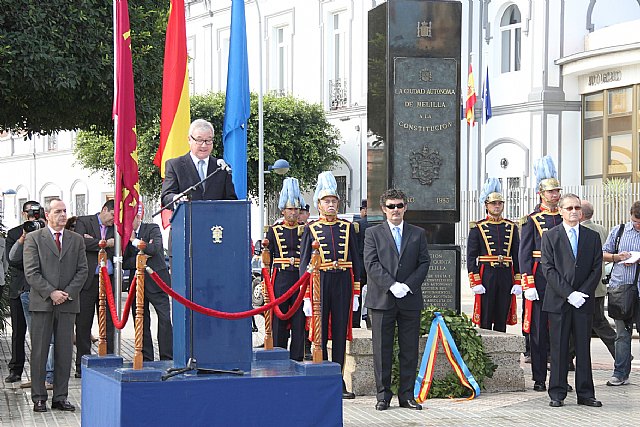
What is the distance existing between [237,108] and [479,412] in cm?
715

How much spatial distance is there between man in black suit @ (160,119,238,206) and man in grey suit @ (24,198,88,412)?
2.93 meters

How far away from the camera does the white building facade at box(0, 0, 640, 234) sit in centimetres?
3114

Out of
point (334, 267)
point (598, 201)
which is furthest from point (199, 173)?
point (598, 201)

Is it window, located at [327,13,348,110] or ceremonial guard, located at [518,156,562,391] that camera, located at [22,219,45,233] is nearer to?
ceremonial guard, located at [518,156,562,391]

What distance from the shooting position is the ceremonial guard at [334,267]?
1234cm

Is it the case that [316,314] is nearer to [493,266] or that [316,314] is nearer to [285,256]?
[285,256]

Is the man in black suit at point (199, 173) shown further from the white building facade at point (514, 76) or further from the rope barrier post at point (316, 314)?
the white building facade at point (514, 76)

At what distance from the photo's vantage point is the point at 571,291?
11.6 m

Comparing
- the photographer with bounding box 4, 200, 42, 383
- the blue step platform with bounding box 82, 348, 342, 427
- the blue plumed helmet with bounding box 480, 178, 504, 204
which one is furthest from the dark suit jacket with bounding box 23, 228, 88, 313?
the blue plumed helmet with bounding box 480, 178, 504, 204

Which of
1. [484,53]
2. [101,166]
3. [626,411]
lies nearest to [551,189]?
[626,411]

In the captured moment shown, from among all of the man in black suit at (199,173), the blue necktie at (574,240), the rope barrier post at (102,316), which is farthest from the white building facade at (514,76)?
the man in black suit at (199,173)

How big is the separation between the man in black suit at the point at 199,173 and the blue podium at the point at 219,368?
0.85ft

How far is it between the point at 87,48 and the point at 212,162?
6.91 metres

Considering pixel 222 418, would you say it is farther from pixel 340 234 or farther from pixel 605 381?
pixel 605 381
